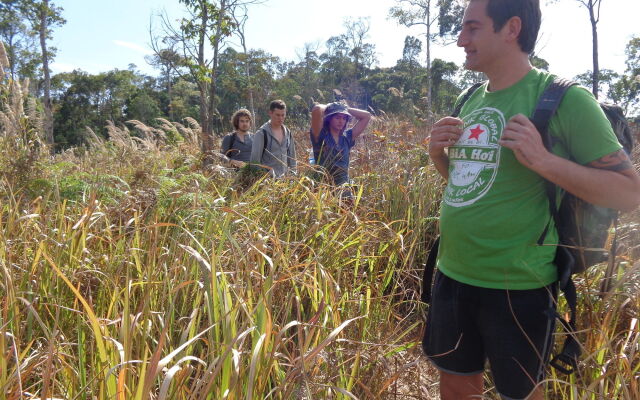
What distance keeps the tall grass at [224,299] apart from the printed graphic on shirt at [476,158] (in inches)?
18.8

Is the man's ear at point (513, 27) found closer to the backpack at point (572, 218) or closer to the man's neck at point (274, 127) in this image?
the backpack at point (572, 218)

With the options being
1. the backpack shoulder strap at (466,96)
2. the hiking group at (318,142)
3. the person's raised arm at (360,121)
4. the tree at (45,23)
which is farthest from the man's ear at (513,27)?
the tree at (45,23)

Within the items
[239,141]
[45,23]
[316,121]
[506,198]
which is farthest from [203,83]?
[45,23]

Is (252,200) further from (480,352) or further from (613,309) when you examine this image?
(613,309)

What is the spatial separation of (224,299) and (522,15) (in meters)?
1.21

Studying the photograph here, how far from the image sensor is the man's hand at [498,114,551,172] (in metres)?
1.13

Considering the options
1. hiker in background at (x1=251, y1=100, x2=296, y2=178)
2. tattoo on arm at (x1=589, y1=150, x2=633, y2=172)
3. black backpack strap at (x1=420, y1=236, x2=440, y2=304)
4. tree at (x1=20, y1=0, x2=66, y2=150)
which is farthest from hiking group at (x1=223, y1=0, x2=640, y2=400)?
tree at (x1=20, y1=0, x2=66, y2=150)

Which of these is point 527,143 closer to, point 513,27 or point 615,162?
point 615,162

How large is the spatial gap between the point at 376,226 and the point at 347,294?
72 centimetres

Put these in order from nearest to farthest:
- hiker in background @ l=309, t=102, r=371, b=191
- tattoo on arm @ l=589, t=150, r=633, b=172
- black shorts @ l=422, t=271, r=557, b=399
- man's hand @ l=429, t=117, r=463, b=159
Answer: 1. tattoo on arm @ l=589, t=150, r=633, b=172
2. black shorts @ l=422, t=271, r=557, b=399
3. man's hand @ l=429, t=117, r=463, b=159
4. hiker in background @ l=309, t=102, r=371, b=191

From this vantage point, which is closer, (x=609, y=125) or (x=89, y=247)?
(x=609, y=125)

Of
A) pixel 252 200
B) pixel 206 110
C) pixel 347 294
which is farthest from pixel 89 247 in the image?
pixel 206 110

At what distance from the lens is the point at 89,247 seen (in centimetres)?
206

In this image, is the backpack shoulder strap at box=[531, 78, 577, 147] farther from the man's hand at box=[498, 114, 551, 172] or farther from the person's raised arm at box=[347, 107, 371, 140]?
the person's raised arm at box=[347, 107, 371, 140]
